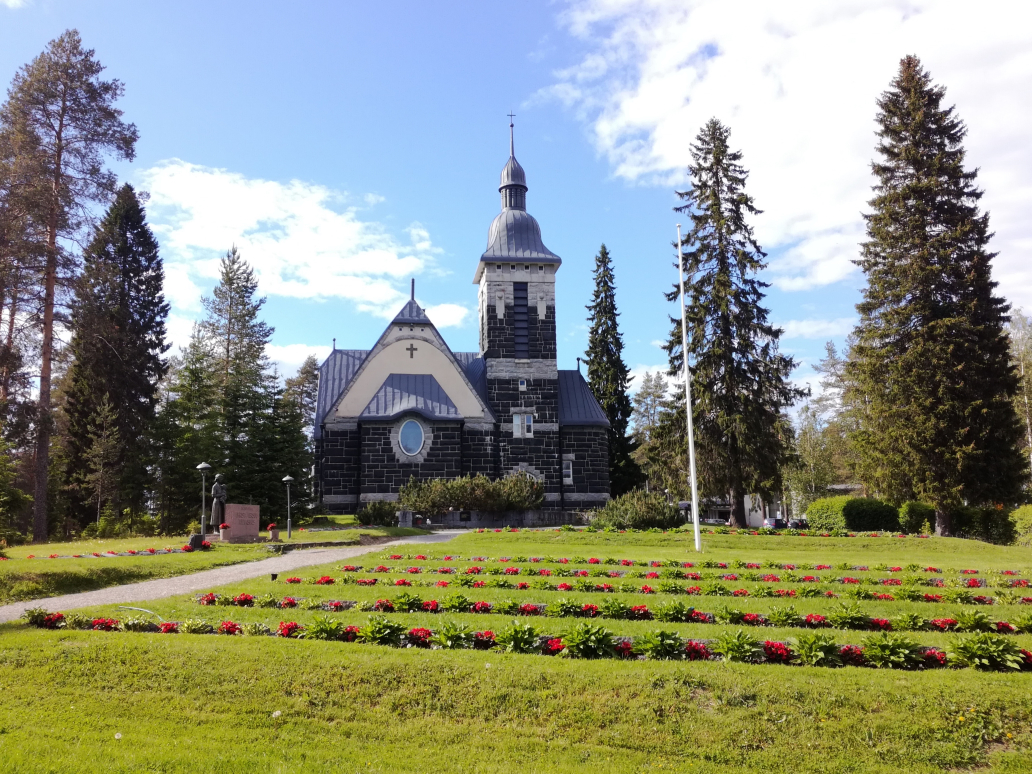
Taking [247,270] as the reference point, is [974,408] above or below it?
below

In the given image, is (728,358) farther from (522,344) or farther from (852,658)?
(852,658)

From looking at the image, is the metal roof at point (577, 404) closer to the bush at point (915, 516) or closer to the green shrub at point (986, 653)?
the bush at point (915, 516)

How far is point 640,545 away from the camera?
2219cm

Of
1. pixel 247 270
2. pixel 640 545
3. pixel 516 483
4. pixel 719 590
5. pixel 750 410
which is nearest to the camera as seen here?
pixel 719 590

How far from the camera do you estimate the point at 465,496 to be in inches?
1200

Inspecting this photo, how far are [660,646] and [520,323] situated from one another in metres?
30.8

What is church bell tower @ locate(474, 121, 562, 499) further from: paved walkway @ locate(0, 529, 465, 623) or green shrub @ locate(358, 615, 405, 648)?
green shrub @ locate(358, 615, 405, 648)

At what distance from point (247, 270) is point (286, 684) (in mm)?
49268

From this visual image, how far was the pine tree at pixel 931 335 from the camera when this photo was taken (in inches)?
1054

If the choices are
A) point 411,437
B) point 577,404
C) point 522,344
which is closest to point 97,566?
point 411,437

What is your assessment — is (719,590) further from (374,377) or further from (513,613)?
(374,377)

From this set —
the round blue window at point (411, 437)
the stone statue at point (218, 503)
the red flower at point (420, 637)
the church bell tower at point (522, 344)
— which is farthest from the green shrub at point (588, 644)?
the church bell tower at point (522, 344)

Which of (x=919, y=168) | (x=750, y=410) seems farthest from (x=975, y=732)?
(x=919, y=168)

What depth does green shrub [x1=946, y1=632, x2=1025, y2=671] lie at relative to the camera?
8141mm
